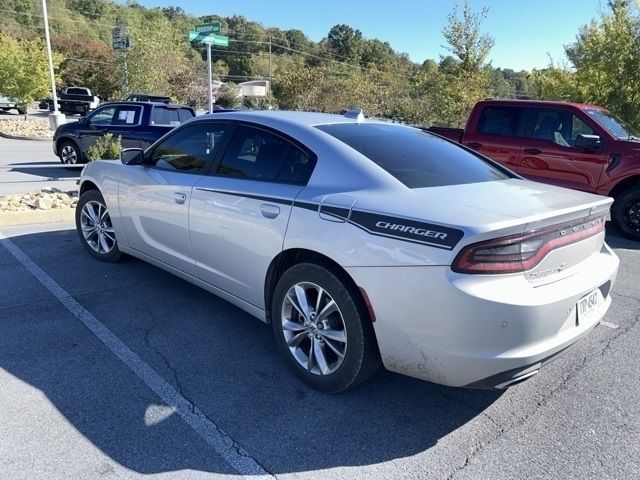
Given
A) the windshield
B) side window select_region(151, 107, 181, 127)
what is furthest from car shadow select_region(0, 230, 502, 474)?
side window select_region(151, 107, 181, 127)

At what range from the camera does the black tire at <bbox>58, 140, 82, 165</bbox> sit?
11977 mm

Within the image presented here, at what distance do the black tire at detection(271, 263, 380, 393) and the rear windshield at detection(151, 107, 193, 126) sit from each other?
931 cm

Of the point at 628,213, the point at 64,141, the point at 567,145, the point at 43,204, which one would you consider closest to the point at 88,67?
the point at 64,141

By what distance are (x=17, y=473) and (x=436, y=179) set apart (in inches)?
105

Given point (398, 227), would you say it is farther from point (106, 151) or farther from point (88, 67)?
point (88, 67)

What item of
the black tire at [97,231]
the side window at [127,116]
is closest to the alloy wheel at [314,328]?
the black tire at [97,231]

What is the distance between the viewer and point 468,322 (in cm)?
223

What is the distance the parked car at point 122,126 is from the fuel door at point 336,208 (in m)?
8.96

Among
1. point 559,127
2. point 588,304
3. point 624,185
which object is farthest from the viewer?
point 559,127

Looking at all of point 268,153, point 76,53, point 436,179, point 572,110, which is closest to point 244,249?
point 268,153

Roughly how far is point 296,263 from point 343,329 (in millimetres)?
512

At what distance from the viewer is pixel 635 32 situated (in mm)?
11219

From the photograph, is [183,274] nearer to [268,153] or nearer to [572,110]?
[268,153]

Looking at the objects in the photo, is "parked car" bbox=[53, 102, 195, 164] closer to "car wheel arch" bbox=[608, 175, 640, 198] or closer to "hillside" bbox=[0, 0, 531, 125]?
"car wheel arch" bbox=[608, 175, 640, 198]
